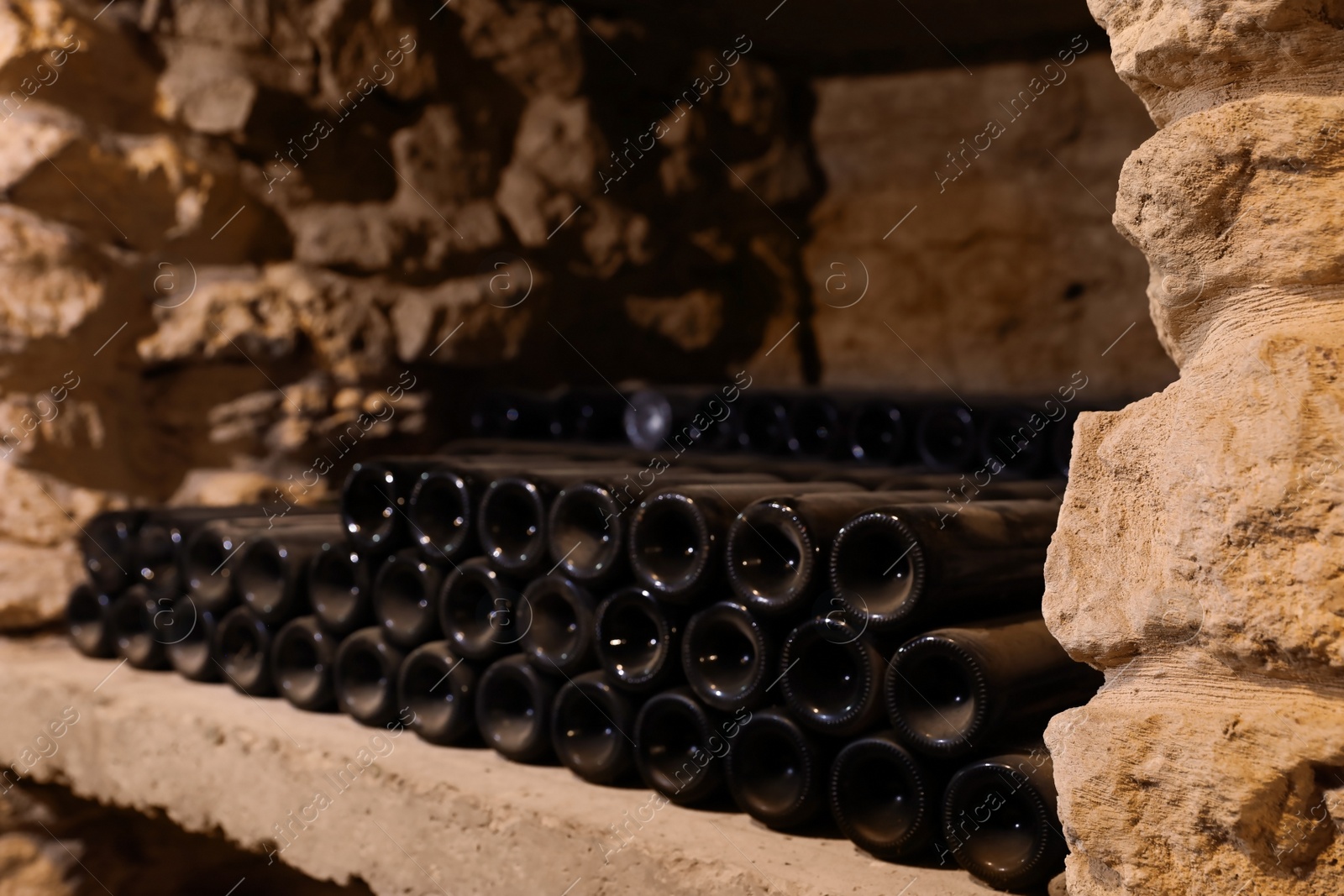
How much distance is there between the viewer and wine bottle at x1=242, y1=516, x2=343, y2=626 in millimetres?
2641

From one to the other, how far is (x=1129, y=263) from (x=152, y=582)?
3.60 m

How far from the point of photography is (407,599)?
98.4 inches

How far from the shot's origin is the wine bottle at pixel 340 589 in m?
2.53

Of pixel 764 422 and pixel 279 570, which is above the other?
pixel 279 570

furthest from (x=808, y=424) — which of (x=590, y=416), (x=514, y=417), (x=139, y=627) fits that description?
(x=139, y=627)

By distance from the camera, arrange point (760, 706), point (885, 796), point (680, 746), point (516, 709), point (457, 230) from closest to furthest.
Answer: point (885, 796)
point (760, 706)
point (680, 746)
point (516, 709)
point (457, 230)

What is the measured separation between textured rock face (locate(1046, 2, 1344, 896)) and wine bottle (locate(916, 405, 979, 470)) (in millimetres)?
1880

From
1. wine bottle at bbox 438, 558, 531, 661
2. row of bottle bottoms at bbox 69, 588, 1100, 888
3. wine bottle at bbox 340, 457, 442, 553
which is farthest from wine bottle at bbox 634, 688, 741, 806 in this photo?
wine bottle at bbox 340, 457, 442, 553

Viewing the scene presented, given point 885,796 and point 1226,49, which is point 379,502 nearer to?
point 885,796

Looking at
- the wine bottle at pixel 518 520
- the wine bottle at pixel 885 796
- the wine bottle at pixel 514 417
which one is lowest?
Answer: the wine bottle at pixel 514 417

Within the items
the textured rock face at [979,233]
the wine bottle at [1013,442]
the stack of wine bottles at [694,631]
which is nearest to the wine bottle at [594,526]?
the stack of wine bottles at [694,631]

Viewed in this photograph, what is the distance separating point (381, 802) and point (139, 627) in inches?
49.6

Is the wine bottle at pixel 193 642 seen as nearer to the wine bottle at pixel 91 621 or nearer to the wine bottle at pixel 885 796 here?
the wine bottle at pixel 91 621

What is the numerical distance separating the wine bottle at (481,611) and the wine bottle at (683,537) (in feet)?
1.17
